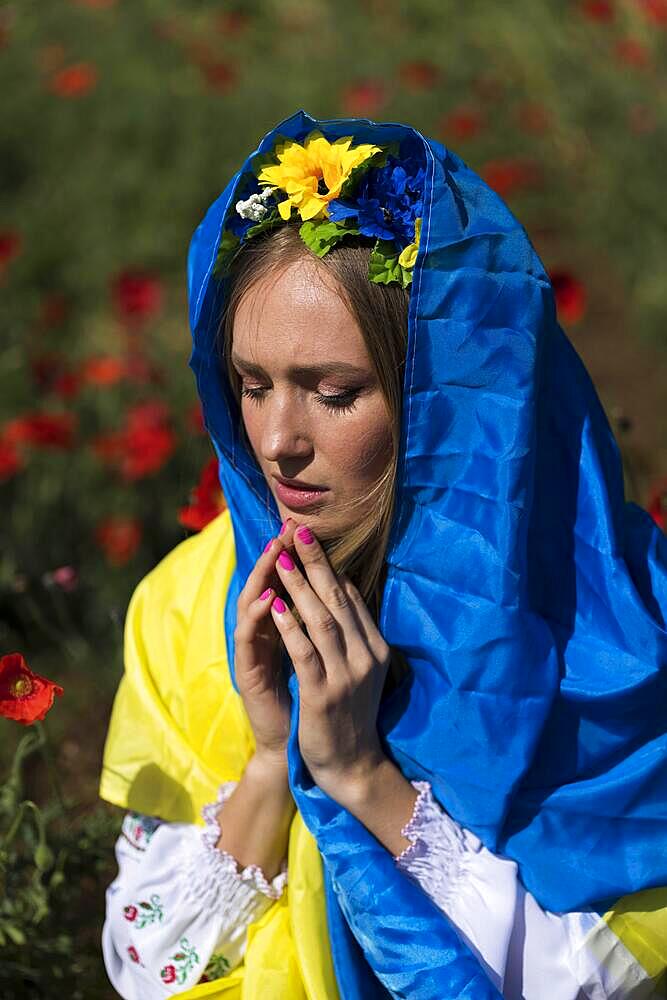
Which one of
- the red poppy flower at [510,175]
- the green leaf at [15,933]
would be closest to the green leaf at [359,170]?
the green leaf at [15,933]

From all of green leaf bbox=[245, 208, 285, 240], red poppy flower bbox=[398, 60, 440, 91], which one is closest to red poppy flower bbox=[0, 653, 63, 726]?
green leaf bbox=[245, 208, 285, 240]

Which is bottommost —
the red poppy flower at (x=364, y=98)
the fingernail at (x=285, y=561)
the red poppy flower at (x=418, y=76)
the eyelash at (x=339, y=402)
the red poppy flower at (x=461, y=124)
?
the fingernail at (x=285, y=561)

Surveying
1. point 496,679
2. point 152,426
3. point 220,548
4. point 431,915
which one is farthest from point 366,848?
point 152,426

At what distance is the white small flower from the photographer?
1543 millimetres

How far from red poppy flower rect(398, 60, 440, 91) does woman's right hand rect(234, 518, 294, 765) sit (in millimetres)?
3651

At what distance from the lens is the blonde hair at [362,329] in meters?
1.47

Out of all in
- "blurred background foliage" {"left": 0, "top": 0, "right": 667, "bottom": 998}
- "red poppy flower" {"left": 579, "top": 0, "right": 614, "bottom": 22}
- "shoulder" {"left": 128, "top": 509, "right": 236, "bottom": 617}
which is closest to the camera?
"shoulder" {"left": 128, "top": 509, "right": 236, "bottom": 617}

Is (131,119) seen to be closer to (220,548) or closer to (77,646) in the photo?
(77,646)

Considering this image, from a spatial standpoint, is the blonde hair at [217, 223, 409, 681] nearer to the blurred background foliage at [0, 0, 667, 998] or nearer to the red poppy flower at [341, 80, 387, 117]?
the blurred background foliage at [0, 0, 667, 998]

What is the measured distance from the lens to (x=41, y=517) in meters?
3.23

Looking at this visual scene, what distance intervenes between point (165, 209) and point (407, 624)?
11.4 feet

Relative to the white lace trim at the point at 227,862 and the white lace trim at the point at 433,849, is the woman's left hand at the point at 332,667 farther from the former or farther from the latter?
the white lace trim at the point at 227,862

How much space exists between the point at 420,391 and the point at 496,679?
0.39 meters

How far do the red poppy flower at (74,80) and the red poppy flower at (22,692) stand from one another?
142 inches
